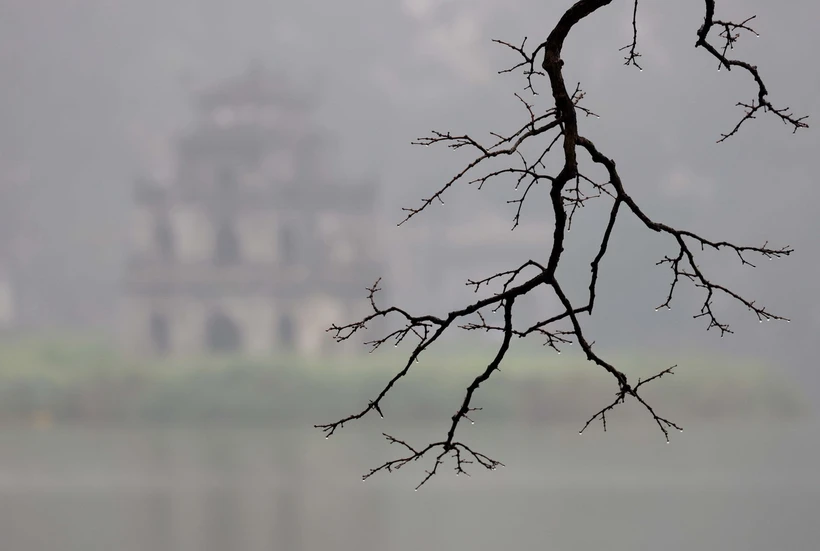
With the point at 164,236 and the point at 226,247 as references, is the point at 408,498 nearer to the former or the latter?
the point at 226,247

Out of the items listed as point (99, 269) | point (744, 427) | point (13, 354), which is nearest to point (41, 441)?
point (13, 354)

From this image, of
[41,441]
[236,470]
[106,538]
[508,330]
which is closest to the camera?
[508,330]

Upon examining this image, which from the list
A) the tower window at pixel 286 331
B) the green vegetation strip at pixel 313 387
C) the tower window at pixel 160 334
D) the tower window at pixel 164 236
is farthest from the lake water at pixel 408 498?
Answer: the tower window at pixel 164 236

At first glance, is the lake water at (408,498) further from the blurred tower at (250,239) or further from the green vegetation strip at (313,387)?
the blurred tower at (250,239)

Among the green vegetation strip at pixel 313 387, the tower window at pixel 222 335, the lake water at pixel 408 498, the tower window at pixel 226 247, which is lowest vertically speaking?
the lake water at pixel 408 498

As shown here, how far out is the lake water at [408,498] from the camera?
32.7 feet

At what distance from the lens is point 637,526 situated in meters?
10.1

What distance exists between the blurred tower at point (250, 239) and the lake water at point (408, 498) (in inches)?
319

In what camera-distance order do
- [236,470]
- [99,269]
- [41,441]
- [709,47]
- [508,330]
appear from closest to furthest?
1. [508,330]
2. [709,47]
3. [236,470]
4. [41,441]
5. [99,269]

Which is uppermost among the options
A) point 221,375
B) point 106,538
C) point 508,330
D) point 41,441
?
point 221,375

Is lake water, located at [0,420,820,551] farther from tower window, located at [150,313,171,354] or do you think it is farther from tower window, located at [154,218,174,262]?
tower window, located at [154,218,174,262]

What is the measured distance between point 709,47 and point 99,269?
102ft

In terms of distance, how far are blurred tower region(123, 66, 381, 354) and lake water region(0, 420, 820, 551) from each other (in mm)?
8114

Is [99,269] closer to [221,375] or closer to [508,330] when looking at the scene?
[221,375]
